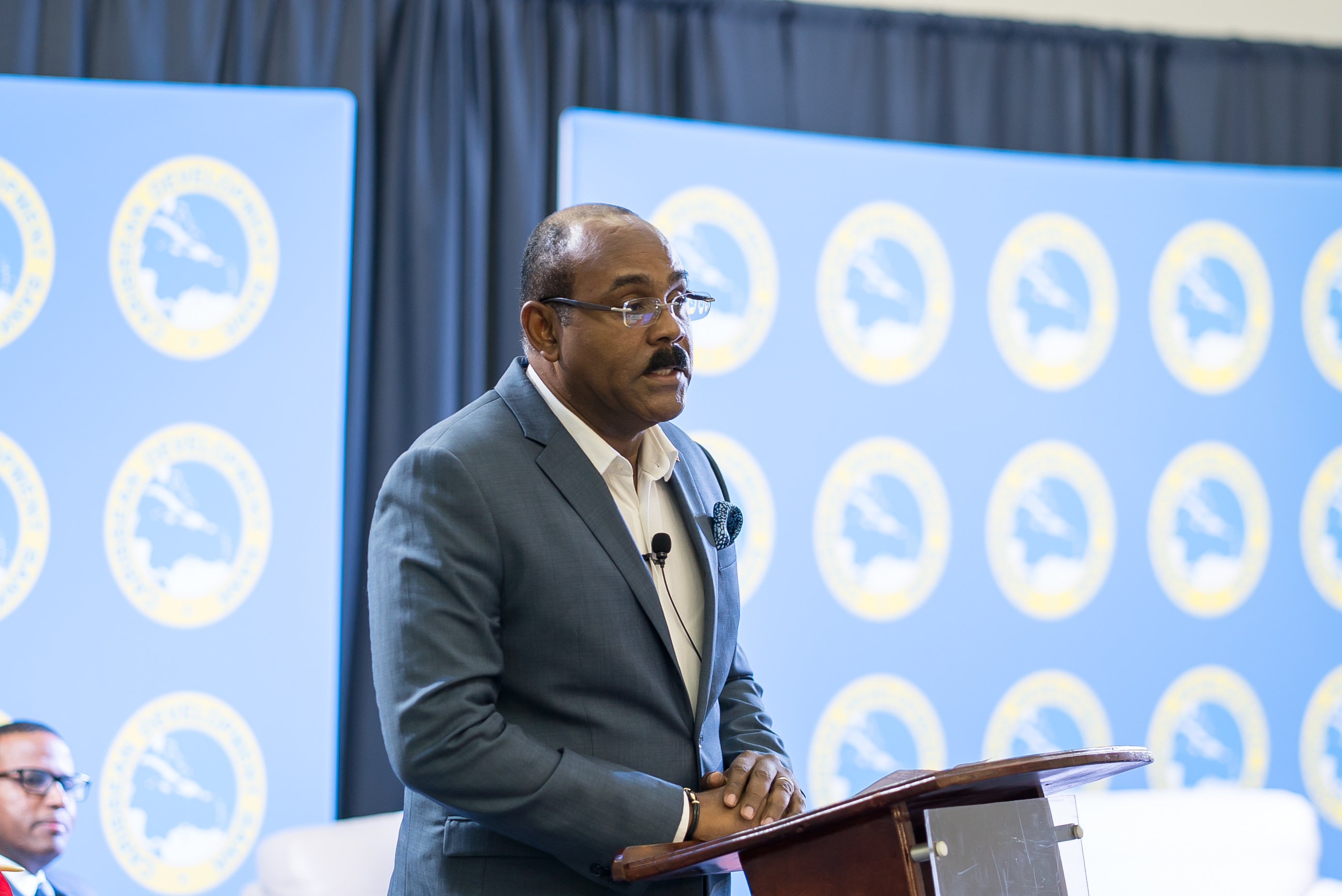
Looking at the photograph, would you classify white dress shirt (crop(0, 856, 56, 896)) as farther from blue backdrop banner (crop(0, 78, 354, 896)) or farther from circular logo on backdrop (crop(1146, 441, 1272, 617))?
circular logo on backdrop (crop(1146, 441, 1272, 617))

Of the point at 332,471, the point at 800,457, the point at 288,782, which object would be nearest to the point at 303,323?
the point at 332,471

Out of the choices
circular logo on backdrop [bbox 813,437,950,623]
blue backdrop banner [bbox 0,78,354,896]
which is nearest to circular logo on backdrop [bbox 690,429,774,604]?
circular logo on backdrop [bbox 813,437,950,623]

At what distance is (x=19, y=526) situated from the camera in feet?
8.81

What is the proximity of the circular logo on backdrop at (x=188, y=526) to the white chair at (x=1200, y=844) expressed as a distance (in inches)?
84.9

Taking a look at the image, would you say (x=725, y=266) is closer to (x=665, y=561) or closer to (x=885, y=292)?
(x=885, y=292)

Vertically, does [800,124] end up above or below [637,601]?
above

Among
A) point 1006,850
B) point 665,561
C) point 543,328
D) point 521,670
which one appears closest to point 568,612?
point 521,670

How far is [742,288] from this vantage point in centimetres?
316

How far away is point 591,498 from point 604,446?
0.11 metres

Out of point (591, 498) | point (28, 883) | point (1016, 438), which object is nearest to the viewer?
point (591, 498)

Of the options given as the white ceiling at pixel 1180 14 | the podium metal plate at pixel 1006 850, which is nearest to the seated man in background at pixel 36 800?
the podium metal plate at pixel 1006 850

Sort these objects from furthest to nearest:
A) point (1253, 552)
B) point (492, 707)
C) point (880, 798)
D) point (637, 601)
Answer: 1. point (1253, 552)
2. point (637, 601)
3. point (492, 707)
4. point (880, 798)

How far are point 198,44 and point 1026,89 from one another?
2.43 m

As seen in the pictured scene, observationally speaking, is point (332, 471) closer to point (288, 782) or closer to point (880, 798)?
point (288, 782)
